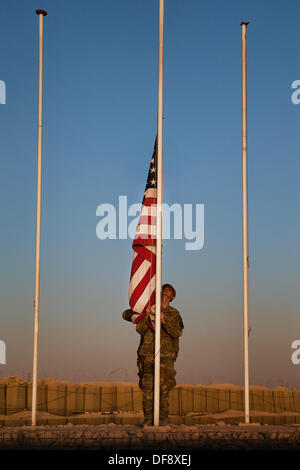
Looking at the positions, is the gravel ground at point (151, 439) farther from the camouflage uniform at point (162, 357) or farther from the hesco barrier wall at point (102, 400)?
the hesco barrier wall at point (102, 400)

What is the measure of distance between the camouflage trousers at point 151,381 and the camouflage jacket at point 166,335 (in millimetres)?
126

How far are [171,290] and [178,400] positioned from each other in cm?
1697

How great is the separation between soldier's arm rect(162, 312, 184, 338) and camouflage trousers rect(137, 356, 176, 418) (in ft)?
1.61

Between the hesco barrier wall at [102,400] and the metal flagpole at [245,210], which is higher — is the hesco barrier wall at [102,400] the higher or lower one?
the lower one

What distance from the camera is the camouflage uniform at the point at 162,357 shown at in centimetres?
1424

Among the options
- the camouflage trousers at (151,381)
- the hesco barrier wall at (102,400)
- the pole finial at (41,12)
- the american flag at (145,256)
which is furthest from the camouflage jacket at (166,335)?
the hesco barrier wall at (102,400)

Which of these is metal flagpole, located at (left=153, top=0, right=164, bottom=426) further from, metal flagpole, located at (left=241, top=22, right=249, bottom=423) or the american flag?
metal flagpole, located at (left=241, top=22, right=249, bottom=423)

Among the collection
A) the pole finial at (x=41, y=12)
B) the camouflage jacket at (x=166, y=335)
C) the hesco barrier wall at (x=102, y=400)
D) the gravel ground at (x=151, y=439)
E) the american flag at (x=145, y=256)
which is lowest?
the hesco barrier wall at (x=102, y=400)

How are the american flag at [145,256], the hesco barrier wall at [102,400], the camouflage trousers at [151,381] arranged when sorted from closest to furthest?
the camouflage trousers at [151,381] < the american flag at [145,256] < the hesco barrier wall at [102,400]

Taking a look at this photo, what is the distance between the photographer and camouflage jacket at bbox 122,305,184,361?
14297 mm

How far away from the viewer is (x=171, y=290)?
14.5m

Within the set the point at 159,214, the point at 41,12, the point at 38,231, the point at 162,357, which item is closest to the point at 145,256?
the point at 159,214

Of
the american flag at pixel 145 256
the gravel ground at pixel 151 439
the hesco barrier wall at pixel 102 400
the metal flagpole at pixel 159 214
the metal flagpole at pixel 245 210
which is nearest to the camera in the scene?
the gravel ground at pixel 151 439
